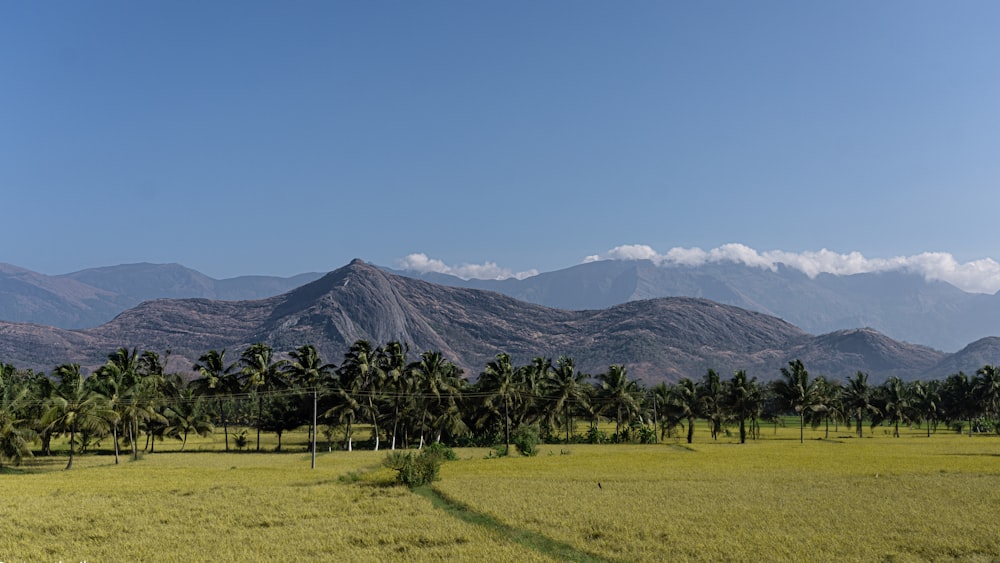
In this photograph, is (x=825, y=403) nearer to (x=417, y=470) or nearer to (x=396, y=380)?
(x=396, y=380)

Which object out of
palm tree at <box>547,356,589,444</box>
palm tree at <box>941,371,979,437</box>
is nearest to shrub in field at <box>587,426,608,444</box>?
palm tree at <box>547,356,589,444</box>

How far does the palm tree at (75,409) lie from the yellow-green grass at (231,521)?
11.8m

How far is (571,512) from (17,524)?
2722 centimetres

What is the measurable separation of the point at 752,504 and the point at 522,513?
504 inches

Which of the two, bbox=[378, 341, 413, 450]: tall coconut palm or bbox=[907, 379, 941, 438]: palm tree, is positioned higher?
bbox=[378, 341, 413, 450]: tall coconut palm

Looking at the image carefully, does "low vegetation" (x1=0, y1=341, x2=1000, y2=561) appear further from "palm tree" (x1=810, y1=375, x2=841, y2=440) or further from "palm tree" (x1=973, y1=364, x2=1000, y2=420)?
"palm tree" (x1=973, y1=364, x2=1000, y2=420)

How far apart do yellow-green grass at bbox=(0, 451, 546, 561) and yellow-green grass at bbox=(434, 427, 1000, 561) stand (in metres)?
4.57

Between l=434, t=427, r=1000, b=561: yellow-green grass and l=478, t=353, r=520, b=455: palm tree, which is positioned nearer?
l=434, t=427, r=1000, b=561: yellow-green grass

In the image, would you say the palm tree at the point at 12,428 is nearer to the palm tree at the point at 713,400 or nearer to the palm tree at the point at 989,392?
the palm tree at the point at 713,400

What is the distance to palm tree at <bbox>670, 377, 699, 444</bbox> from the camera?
335ft

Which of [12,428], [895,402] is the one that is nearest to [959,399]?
[895,402]

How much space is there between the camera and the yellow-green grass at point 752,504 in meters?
28.1

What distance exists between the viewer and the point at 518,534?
1241 inches

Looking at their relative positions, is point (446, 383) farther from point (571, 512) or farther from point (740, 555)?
point (740, 555)
